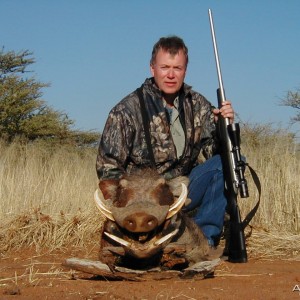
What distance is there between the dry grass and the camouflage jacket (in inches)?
46.8

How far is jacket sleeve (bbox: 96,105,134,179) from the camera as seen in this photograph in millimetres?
5391

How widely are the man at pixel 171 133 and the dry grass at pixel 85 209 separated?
808 mm

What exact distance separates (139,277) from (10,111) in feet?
46.8

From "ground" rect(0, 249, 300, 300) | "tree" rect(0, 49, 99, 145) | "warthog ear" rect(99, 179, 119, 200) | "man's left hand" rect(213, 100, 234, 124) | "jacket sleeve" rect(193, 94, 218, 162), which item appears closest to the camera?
"ground" rect(0, 249, 300, 300)

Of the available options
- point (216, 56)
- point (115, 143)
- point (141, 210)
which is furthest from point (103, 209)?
point (216, 56)

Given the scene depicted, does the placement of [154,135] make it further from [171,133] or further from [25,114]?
[25,114]

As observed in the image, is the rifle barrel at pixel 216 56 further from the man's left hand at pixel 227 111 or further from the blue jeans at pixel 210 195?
the blue jeans at pixel 210 195

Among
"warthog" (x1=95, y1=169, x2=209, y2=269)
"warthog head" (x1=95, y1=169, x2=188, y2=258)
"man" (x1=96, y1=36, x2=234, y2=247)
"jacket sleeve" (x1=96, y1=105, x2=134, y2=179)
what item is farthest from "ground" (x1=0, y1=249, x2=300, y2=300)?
"jacket sleeve" (x1=96, y1=105, x2=134, y2=179)

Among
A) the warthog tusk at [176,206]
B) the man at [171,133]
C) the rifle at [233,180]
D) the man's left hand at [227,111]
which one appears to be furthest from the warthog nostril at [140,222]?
the man's left hand at [227,111]

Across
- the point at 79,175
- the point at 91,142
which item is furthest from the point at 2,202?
the point at 91,142

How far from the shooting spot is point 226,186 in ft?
19.0

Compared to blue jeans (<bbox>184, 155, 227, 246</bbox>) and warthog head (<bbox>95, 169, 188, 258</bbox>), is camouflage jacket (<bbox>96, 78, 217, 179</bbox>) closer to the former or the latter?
blue jeans (<bbox>184, 155, 227, 246</bbox>)

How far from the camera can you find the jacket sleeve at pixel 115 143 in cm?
539

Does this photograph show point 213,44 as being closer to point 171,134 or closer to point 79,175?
point 171,134
